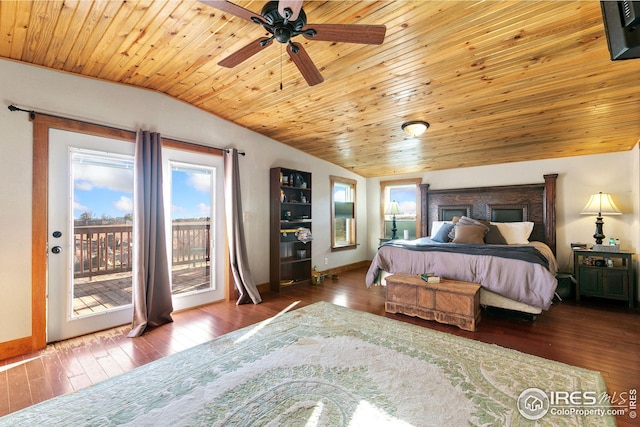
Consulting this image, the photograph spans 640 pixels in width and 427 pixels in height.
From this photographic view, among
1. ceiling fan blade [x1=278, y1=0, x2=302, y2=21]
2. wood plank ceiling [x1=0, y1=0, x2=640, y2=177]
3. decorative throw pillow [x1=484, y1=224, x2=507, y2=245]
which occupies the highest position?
wood plank ceiling [x1=0, y1=0, x2=640, y2=177]

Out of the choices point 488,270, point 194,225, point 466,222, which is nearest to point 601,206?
point 466,222

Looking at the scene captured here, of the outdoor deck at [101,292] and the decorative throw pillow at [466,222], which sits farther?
the decorative throw pillow at [466,222]

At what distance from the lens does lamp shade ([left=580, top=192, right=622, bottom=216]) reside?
4.02 m

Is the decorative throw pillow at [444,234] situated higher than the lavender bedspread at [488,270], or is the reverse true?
the decorative throw pillow at [444,234]

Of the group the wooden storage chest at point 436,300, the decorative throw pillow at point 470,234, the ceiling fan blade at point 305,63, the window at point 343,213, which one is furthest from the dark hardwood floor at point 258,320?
Answer: the ceiling fan blade at point 305,63

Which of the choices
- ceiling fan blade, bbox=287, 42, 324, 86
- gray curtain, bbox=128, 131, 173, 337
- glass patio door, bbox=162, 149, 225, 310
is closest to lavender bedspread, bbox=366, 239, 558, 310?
glass patio door, bbox=162, 149, 225, 310

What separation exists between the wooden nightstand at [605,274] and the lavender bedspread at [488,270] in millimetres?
1004

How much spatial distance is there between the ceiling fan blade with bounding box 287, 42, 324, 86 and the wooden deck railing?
266 centimetres

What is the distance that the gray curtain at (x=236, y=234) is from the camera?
4.09 m

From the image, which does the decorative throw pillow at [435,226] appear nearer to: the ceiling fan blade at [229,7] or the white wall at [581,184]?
the white wall at [581,184]

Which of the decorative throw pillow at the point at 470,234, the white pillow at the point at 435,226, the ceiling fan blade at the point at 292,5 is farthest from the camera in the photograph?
the white pillow at the point at 435,226

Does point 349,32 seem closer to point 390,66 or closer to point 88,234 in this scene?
point 390,66

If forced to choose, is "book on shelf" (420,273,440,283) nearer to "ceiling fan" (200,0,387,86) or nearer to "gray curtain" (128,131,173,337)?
"ceiling fan" (200,0,387,86)

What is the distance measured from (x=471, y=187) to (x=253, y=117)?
416 centimetres
